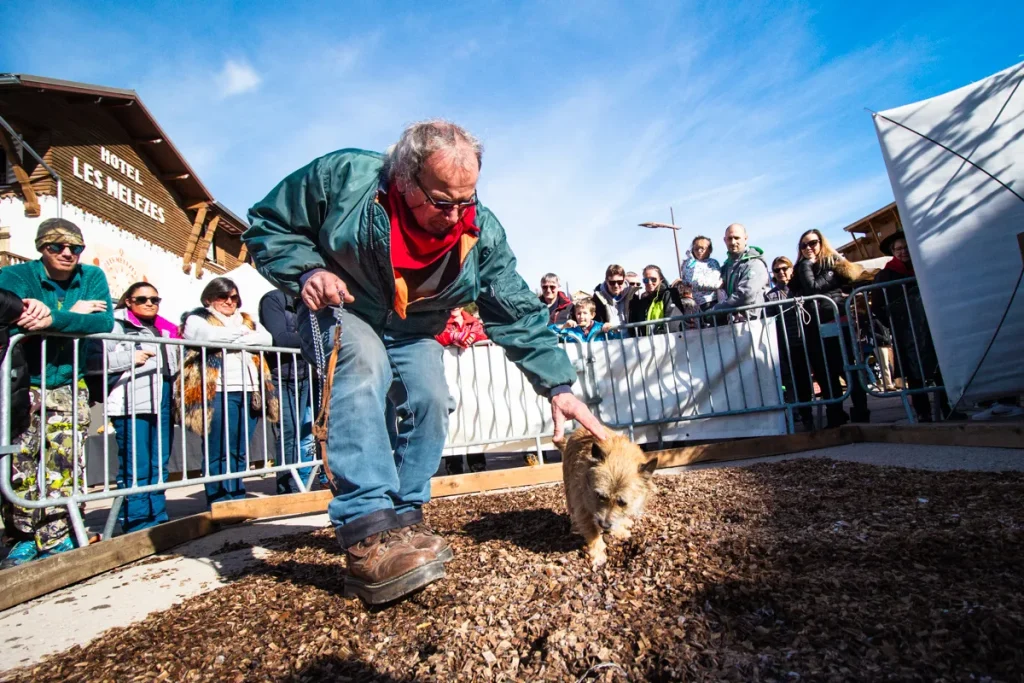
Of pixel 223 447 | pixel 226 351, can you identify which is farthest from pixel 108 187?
pixel 223 447

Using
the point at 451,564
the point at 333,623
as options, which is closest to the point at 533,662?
the point at 333,623

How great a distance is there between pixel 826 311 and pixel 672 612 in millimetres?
5540

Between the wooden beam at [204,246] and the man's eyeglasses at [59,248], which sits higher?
the wooden beam at [204,246]

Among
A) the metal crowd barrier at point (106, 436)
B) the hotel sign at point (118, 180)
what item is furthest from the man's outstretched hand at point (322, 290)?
the hotel sign at point (118, 180)

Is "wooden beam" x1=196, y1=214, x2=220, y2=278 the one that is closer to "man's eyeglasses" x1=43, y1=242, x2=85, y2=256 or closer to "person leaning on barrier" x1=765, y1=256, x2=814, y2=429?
"man's eyeglasses" x1=43, y1=242, x2=85, y2=256

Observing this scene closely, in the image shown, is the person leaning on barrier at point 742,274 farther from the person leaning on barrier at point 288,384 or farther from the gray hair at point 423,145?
the gray hair at point 423,145

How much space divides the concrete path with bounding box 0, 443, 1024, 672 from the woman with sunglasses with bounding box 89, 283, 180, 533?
2.71ft

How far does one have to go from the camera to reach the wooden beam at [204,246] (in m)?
21.5

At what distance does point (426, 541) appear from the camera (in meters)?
2.20

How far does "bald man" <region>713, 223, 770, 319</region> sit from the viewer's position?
21.0 ft

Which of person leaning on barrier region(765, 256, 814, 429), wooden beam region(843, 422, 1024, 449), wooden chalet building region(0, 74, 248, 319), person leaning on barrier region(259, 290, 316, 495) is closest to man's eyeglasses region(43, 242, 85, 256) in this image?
person leaning on barrier region(259, 290, 316, 495)

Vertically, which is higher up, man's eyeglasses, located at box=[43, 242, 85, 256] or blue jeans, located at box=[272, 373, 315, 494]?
man's eyeglasses, located at box=[43, 242, 85, 256]

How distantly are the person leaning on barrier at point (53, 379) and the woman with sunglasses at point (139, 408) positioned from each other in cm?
31

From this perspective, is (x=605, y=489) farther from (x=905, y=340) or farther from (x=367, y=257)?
(x=905, y=340)
